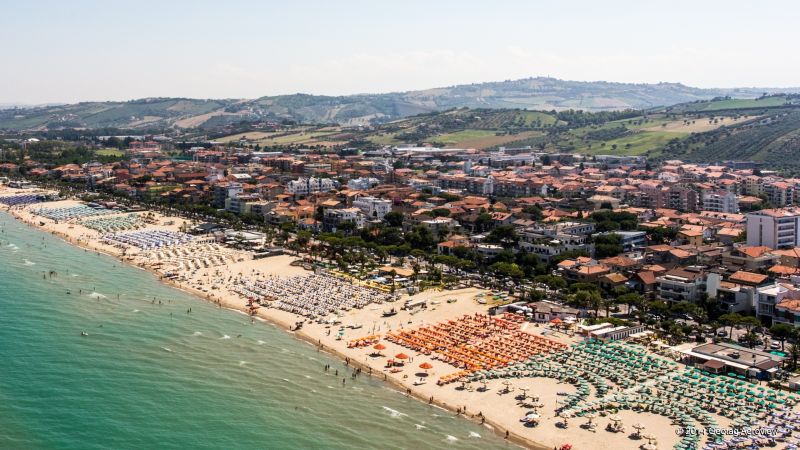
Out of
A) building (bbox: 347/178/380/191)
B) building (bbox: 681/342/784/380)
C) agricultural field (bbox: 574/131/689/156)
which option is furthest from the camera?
agricultural field (bbox: 574/131/689/156)

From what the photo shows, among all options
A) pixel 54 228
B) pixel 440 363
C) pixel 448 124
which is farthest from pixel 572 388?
pixel 448 124

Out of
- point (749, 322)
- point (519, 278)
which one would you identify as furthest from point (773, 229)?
point (519, 278)

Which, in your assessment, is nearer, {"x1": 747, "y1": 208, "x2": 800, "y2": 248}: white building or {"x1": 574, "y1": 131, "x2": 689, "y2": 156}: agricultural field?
{"x1": 747, "y1": 208, "x2": 800, "y2": 248}: white building

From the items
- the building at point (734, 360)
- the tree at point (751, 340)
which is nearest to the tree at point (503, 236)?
the tree at point (751, 340)

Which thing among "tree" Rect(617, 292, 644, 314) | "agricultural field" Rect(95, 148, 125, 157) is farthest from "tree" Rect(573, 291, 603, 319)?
"agricultural field" Rect(95, 148, 125, 157)

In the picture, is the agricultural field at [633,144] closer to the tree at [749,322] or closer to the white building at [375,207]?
the white building at [375,207]

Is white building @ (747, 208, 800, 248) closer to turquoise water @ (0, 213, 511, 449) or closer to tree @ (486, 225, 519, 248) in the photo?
tree @ (486, 225, 519, 248)

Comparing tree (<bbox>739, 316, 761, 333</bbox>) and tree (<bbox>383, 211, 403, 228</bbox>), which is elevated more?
tree (<bbox>383, 211, 403, 228</bbox>)
